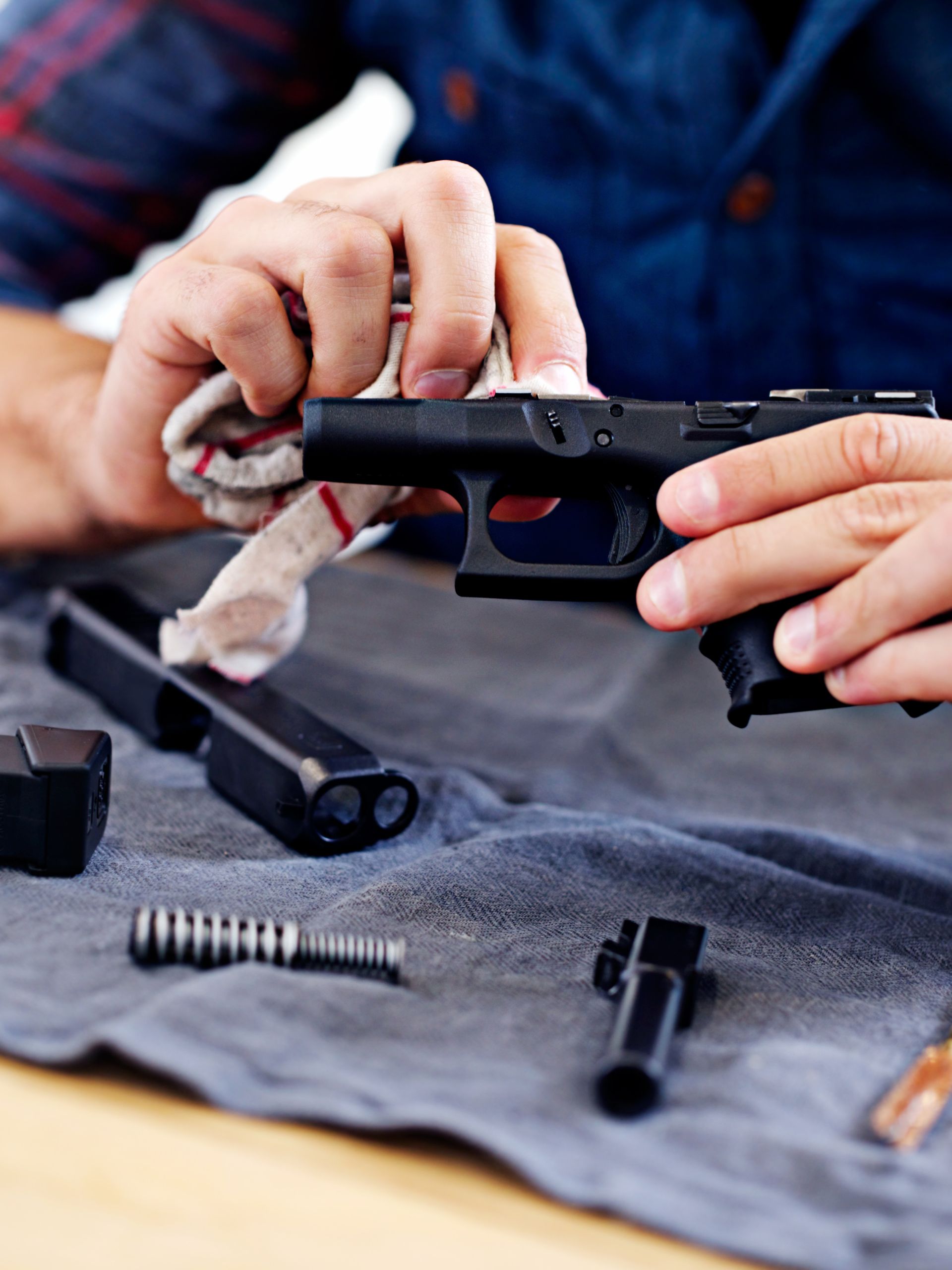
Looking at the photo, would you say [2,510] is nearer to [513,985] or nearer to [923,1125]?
[513,985]

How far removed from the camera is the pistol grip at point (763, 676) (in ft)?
1.40

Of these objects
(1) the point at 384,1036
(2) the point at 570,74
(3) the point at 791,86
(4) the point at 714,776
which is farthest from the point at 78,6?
(1) the point at 384,1036

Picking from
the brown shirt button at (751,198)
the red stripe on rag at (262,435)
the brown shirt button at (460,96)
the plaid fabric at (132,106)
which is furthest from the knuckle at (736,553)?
the plaid fabric at (132,106)

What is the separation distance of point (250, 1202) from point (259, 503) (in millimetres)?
359

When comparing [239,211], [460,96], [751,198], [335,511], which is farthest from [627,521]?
[460,96]

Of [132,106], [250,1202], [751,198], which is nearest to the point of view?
[250,1202]

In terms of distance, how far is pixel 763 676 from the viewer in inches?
16.8

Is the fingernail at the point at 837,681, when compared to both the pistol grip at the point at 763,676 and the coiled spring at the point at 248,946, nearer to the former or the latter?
the pistol grip at the point at 763,676

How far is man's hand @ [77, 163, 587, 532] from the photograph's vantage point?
1.58ft

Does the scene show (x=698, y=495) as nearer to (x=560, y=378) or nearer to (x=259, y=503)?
(x=560, y=378)

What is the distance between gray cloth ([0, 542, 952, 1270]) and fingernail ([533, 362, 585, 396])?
0.19 meters

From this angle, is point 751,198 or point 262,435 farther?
point 751,198

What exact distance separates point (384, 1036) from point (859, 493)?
0.26 metres

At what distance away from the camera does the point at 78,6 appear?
2.95 feet
